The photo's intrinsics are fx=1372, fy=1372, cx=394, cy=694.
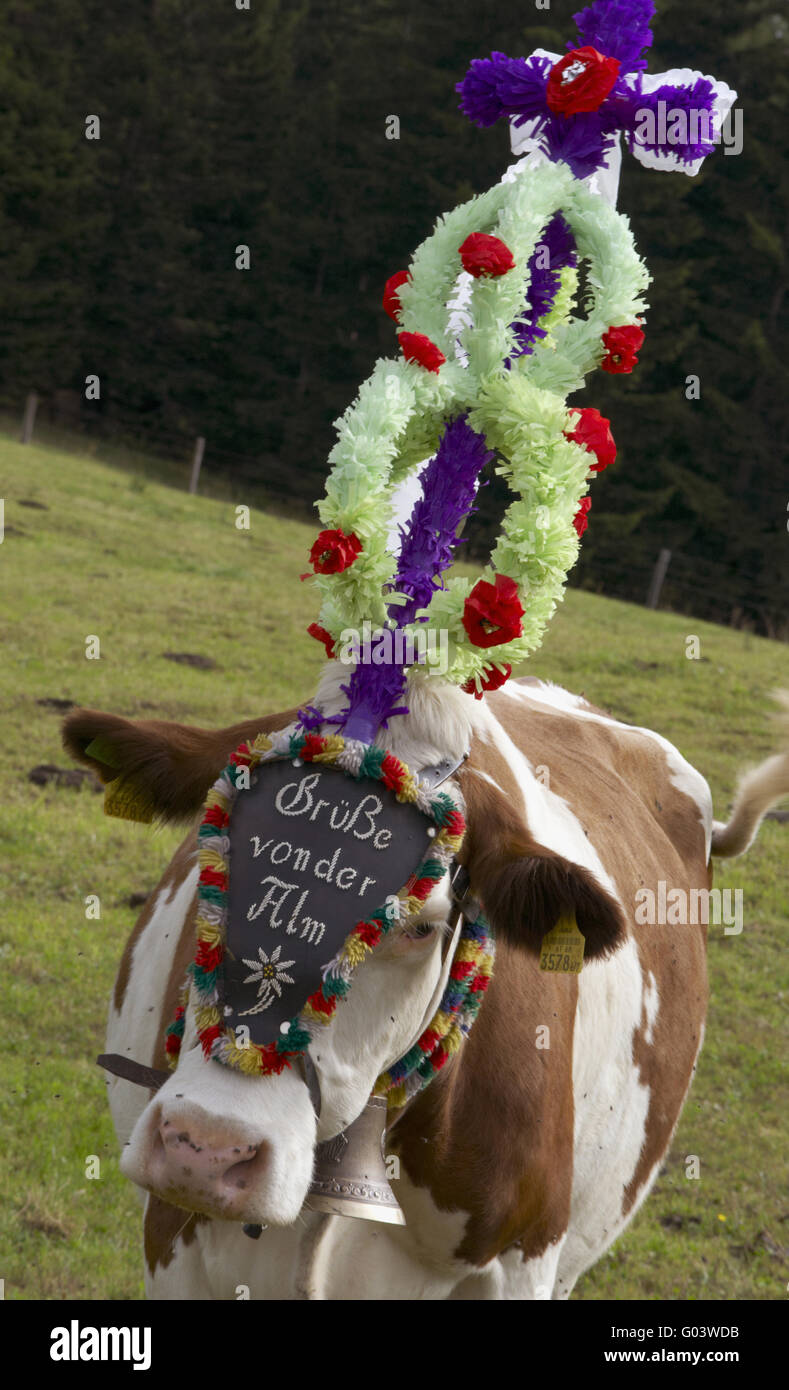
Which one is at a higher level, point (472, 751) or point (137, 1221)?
point (472, 751)

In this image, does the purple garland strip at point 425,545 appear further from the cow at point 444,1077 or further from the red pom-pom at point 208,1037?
the red pom-pom at point 208,1037

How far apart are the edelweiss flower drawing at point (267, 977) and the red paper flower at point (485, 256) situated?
1257mm

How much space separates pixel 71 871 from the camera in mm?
6938

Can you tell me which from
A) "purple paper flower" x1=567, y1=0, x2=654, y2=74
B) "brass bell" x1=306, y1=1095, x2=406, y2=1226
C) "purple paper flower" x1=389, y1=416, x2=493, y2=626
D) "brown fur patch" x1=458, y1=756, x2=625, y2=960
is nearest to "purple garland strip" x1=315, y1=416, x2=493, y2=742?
"purple paper flower" x1=389, y1=416, x2=493, y2=626

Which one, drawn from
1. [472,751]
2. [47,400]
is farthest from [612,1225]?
[47,400]

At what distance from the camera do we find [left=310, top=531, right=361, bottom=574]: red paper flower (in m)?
2.42

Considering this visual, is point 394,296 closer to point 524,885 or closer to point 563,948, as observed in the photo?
point 524,885

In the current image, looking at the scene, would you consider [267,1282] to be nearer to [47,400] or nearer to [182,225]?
[47,400]

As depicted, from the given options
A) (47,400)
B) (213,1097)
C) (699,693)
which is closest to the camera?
(213,1097)

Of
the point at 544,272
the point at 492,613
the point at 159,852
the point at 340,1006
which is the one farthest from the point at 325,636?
the point at 159,852

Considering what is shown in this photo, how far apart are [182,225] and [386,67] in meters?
6.14

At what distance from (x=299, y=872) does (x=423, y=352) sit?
984 millimetres

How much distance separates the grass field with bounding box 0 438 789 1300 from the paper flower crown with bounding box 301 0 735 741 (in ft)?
8.79
